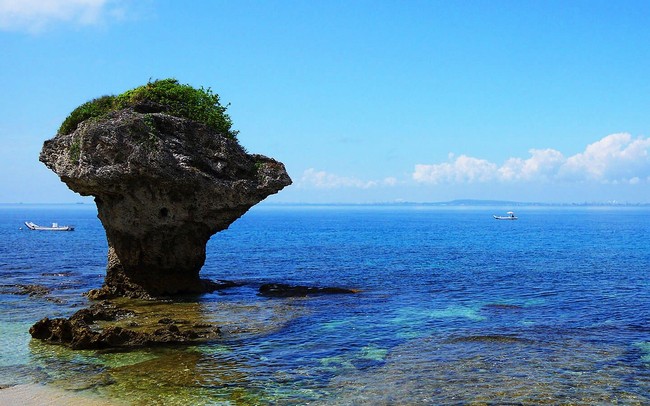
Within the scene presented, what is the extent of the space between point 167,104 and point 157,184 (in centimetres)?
566

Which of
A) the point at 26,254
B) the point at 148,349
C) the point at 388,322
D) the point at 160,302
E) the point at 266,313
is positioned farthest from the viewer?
the point at 26,254

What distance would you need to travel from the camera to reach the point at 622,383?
59.2 feet

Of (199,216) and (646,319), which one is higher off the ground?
(199,216)

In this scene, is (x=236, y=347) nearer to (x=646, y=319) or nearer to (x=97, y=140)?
(x=97, y=140)

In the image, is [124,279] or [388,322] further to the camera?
[124,279]

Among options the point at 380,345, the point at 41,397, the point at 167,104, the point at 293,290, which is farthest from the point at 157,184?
the point at 41,397

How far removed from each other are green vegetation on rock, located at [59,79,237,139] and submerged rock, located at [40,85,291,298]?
766 mm

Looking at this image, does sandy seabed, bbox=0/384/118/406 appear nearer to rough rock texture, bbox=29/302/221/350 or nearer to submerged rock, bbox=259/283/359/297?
rough rock texture, bbox=29/302/221/350

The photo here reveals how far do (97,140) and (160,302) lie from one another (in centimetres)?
953

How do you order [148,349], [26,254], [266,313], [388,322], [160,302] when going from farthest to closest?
[26,254]
[160,302]
[266,313]
[388,322]
[148,349]

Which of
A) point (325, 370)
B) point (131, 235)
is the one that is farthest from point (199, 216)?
point (325, 370)

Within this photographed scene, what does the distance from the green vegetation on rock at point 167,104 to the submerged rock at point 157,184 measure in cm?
77

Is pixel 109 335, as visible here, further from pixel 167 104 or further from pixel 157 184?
pixel 167 104

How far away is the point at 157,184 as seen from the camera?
3209cm
